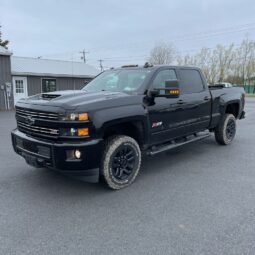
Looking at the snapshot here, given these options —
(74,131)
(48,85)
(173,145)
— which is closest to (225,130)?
(173,145)

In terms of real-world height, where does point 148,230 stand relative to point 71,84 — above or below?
below

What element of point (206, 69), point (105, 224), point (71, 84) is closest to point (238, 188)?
point (105, 224)

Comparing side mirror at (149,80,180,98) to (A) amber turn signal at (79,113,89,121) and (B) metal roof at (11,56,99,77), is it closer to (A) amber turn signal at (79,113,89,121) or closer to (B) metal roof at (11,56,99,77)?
(A) amber turn signal at (79,113,89,121)

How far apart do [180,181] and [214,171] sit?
87 centimetres

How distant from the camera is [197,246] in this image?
2.58 m

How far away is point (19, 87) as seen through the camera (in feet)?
60.4

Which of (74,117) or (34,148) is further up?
(74,117)

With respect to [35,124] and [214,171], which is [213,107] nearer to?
[214,171]

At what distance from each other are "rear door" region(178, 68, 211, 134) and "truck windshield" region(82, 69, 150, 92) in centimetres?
101

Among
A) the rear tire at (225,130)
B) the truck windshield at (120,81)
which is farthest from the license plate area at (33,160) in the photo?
the rear tire at (225,130)

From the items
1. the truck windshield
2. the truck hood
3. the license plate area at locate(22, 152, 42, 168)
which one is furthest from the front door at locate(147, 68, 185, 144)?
the license plate area at locate(22, 152, 42, 168)

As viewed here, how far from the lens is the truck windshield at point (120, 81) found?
180 inches

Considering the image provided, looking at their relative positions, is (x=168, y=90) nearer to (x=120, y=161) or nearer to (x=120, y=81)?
(x=120, y=81)

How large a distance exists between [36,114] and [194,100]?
3216mm
